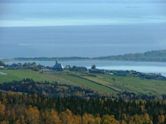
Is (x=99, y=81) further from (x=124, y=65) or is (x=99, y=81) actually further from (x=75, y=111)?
(x=124, y=65)

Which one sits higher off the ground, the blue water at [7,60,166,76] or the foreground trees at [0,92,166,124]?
the blue water at [7,60,166,76]

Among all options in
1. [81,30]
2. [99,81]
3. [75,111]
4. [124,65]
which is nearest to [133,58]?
[124,65]

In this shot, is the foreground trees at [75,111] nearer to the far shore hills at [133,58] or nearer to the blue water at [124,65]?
the blue water at [124,65]

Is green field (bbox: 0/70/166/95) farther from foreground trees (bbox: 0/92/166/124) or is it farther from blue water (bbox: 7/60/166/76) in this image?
foreground trees (bbox: 0/92/166/124)

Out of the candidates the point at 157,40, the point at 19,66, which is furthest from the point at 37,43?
the point at 19,66

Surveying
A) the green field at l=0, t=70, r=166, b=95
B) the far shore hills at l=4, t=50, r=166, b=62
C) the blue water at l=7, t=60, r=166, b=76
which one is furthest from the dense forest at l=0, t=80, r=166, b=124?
the far shore hills at l=4, t=50, r=166, b=62

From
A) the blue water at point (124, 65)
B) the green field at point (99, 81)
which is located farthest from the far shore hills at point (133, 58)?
the green field at point (99, 81)
